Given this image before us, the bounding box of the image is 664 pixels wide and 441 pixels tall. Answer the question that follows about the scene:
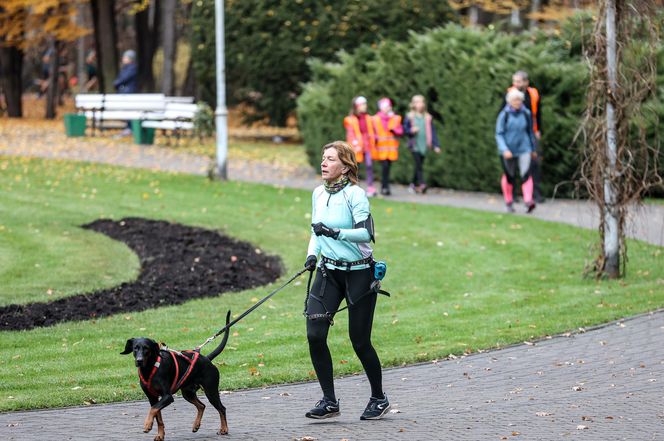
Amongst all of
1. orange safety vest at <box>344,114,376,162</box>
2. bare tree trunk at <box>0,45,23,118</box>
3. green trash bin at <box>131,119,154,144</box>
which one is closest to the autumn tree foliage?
bare tree trunk at <box>0,45,23,118</box>

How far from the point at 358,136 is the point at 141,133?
10.1 metres

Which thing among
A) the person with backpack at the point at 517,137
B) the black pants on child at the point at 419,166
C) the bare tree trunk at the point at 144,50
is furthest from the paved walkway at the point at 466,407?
the bare tree trunk at the point at 144,50

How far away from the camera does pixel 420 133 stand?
22.5 metres

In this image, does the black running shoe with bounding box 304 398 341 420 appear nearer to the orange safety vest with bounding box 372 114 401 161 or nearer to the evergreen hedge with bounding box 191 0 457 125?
the orange safety vest with bounding box 372 114 401 161

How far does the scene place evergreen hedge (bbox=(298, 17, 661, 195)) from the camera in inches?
858

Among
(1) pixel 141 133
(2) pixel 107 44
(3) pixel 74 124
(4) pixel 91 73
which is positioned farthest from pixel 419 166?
(4) pixel 91 73

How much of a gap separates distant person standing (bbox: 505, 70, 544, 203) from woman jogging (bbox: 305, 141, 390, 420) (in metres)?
11.8

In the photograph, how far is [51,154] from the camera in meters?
28.3

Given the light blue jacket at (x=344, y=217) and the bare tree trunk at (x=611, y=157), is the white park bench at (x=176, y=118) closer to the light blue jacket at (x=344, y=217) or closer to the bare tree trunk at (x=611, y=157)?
the bare tree trunk at (x=611, y=157)

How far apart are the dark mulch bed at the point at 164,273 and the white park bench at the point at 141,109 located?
1186 centimetres

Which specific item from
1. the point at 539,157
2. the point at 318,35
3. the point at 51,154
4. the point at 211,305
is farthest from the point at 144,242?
the point at 318,35

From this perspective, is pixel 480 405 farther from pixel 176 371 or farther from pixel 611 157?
pixel 611 157

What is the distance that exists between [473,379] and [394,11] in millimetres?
24240

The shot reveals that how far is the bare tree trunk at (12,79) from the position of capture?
135ft
